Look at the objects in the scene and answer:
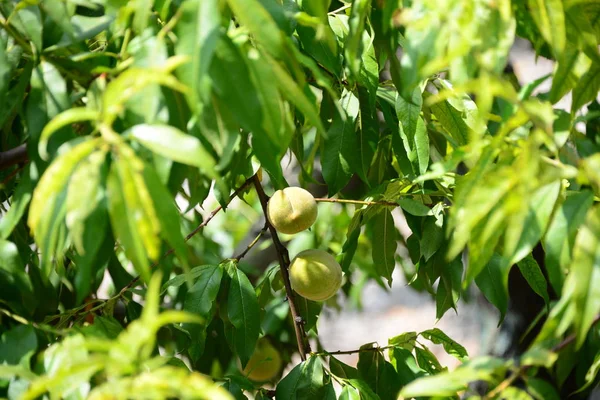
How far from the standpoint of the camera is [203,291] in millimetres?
1066

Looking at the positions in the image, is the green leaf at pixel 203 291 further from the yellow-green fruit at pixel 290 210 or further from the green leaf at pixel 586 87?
the green leaf at pixel 586 87

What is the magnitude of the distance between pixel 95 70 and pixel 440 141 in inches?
26.3

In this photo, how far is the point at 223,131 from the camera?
650 millimetres

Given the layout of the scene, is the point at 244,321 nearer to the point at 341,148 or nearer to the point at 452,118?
the point at 341,148

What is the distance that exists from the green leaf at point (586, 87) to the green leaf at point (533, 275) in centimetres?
34

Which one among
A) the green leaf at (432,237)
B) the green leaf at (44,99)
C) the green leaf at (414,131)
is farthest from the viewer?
Answer: the green leaf at (432,237)

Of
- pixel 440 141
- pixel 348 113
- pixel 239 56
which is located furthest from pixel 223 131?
pixel 440 141

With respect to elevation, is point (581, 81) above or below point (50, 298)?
above

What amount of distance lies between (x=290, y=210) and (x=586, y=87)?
51 centimetres

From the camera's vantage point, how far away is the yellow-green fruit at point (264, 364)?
1.61 m

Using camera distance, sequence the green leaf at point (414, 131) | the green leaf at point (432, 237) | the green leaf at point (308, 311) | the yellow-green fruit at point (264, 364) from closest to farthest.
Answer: the green leaf at point (414, 131) < the green leaf at point (432, 237) < the green leaf at point (308, 311) < the yellow-green fruit at point (264, 364)

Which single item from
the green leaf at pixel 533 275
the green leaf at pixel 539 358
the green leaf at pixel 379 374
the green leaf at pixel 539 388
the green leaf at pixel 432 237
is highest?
the green leaf at pixel 539 358

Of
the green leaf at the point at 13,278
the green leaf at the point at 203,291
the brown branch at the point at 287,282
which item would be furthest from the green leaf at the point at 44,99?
the brown branch at the point at 287,282

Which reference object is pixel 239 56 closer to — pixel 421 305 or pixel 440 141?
pixel 440 141
